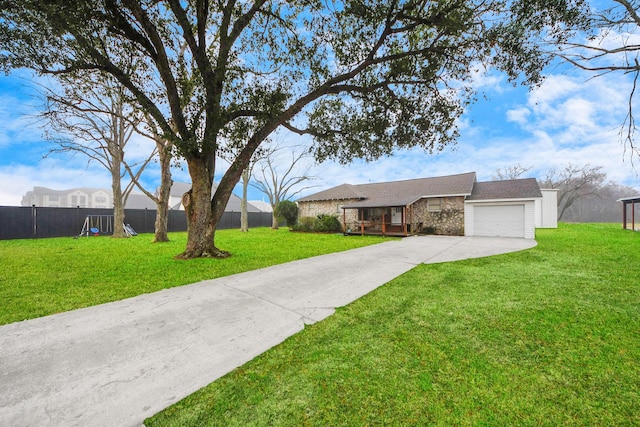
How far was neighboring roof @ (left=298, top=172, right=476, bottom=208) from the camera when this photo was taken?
1625 cm

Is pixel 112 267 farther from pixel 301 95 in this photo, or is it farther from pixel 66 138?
pixel 66 138

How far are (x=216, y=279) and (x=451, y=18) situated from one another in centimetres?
802

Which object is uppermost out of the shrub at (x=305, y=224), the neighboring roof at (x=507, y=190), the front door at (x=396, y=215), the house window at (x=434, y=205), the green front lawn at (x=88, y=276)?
the neighboring roof at (x=507, y=190)

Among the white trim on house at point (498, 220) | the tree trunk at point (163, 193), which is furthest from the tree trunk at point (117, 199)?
the white trim on house at point (498, 220)

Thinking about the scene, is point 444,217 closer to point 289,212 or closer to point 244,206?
point 289,212

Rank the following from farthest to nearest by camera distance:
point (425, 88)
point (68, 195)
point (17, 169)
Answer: point (68, 195)
point (17, 169)
point (425, 88)

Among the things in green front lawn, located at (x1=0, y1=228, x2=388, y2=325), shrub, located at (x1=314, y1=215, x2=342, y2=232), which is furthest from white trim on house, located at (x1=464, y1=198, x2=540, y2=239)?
green front lawn, located at (x1=0, y1=228, x2=388, y2=325)

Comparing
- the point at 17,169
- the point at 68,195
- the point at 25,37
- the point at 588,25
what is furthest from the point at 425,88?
the point at 68,195

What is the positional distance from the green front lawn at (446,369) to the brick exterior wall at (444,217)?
12176 millimetres

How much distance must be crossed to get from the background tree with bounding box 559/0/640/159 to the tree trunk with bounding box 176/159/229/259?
9078mm

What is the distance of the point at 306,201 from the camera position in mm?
22609

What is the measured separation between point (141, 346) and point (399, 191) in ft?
62.2

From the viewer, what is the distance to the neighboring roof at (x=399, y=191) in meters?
16.2

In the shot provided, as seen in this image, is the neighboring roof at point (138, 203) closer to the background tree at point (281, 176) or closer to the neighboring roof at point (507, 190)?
the background tree at point (281, 176)
